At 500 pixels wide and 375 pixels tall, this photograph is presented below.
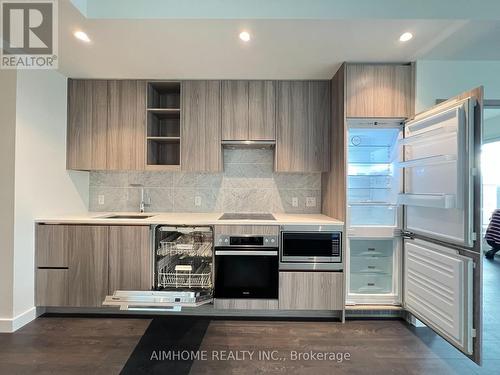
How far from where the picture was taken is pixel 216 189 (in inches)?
124

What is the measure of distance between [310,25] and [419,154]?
1366mm

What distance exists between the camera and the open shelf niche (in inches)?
117

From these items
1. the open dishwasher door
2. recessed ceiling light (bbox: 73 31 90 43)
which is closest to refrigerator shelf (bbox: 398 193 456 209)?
the open dishwasher door

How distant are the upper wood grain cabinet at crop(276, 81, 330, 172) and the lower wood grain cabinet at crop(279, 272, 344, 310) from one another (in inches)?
43.1

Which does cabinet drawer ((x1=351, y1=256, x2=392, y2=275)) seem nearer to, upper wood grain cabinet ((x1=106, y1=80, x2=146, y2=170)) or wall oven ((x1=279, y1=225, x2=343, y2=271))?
wall oven ((x1=279, y1=225, x2=343, y2=271))

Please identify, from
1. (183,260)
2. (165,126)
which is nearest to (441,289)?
(183,260)

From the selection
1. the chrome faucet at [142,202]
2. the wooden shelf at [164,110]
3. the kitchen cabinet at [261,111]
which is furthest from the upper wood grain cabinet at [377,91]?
the chrome faucet at [142,202]

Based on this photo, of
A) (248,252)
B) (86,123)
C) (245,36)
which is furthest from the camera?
(86,123)

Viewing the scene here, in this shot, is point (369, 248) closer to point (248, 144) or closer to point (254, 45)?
point (248, 144)

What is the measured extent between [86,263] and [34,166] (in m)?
1.00

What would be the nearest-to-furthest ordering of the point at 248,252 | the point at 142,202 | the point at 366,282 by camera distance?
the point at 248,252 → the point at 366,282 → the point at 142,202

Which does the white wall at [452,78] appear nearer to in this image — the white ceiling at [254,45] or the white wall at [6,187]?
the white ceiling at [254,45]

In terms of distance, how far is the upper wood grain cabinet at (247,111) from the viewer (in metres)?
2.80

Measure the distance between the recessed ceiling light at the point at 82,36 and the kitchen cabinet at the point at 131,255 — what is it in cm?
157
